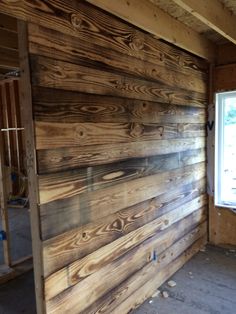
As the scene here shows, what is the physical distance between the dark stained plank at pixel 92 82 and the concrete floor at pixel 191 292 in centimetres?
167

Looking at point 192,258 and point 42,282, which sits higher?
point 42,282

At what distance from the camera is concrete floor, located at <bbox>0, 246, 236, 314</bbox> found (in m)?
2.06

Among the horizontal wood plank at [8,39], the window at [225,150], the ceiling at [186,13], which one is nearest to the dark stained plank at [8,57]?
the horizontal wood plank at [8,39]

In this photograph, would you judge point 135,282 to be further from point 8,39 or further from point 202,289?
point 8,39

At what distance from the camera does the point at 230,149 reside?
306 centimetres

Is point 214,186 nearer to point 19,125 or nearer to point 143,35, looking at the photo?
point 143,35

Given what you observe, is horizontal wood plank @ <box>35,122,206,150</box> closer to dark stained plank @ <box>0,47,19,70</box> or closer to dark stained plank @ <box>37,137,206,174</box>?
dark stained plank @ <box>37,137,206,174</box>

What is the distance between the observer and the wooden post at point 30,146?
1.26 metres

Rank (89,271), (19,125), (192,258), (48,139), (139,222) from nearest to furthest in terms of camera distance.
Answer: (48,139)
(89,271)
(139,222)
(192,258)
(19,125)

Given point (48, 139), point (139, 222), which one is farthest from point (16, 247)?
point (48, 139)

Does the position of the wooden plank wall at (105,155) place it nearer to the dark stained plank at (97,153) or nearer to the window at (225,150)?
the dark stained plank at (97,153)

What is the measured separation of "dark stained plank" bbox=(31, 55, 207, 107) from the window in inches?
36.7

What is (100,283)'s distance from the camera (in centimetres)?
171

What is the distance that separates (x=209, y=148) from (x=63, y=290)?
7.48 ft
